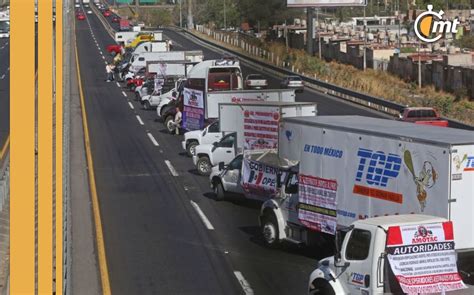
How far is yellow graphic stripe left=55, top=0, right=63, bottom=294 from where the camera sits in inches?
229

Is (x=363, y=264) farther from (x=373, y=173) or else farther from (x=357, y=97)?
(x=357, y=97)

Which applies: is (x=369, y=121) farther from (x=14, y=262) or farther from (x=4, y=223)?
(x=14, y=262)

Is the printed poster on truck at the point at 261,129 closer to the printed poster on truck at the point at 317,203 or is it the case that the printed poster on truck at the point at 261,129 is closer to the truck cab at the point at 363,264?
the printed poster on truck at the point at 317,203

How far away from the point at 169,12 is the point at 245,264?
539 feet

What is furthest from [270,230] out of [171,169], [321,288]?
[171,169]

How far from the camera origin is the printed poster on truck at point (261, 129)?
25.8 metres

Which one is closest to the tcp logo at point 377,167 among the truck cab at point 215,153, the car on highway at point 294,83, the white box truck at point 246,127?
the white box truck at point 246,127

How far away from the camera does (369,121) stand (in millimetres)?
18625

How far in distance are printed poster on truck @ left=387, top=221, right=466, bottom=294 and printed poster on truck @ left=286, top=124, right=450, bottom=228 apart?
2332 mm

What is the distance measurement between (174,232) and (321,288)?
25.8ft

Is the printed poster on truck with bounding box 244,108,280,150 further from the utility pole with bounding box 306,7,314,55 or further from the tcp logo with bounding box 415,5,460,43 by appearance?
the utility pole with bounding box 306,7,314,55

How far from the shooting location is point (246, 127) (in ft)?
88.8

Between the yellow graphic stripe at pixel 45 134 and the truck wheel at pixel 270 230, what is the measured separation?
13.5m

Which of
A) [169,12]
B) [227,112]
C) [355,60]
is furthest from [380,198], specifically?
[169,12]
